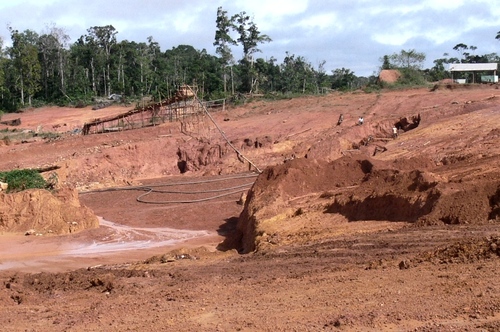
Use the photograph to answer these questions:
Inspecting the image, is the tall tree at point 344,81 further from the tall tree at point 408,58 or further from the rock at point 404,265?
the rock at point 404,265

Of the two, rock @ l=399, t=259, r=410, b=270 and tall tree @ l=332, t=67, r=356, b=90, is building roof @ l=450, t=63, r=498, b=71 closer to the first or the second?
tall tree @ l=332, t=67, r=356, b=90

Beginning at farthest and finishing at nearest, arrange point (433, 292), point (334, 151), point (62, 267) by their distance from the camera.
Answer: point (334, 151) → point (62, 267) → point (433, 292)

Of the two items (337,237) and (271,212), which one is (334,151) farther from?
(337,237)

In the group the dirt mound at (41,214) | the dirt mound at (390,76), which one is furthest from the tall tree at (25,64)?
the dirt mound at (41,214)

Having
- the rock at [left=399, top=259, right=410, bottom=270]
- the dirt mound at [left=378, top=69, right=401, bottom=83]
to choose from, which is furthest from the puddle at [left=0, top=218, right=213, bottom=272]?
the dirt mound at [left=378, top=69, right=401, bottom=83]

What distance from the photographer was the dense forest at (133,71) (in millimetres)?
53812

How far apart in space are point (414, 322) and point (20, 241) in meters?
14.7

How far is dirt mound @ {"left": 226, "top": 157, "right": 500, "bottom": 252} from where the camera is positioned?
459 inches

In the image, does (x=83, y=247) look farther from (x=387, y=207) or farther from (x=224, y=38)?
(x=224, y=38)

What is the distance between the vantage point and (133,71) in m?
64.4

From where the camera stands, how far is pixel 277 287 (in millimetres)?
8969

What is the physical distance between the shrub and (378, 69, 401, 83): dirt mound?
89.0ft

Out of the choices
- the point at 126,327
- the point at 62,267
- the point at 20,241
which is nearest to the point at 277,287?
the point at 126,327

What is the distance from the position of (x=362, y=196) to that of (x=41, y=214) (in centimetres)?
1094
